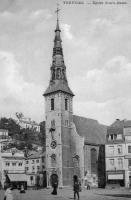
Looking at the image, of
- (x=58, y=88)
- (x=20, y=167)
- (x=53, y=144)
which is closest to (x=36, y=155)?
(x=20, y=167)

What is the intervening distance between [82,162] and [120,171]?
8842mm

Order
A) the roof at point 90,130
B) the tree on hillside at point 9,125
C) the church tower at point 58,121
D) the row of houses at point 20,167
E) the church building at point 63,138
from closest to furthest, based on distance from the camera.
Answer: the row of houses at point 20,167 → the church tower at point 58,121 → the church building at point 63,138 → the roof at point 90,130 → the tree on hillside at point 9,125

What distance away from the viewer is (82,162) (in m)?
73.6

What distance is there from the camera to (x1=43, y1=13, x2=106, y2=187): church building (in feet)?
238

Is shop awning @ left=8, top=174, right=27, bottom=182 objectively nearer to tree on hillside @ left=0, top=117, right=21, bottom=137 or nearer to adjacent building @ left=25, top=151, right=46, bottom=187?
adjacent building @ left=25, top=151, right=46, bottom=187

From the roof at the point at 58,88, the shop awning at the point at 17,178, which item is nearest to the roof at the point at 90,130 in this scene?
the roof at the point at 58,88

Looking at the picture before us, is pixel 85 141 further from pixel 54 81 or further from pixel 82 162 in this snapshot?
pixel 54 81

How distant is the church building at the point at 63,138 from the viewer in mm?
72562

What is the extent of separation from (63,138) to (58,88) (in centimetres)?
973

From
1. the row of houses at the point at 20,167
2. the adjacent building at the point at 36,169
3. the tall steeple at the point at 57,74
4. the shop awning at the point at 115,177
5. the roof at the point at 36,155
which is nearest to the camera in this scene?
the shop awning at the point at 115,177

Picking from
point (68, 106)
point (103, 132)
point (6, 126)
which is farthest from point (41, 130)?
point (68, 106)

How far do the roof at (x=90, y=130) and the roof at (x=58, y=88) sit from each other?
6.61m

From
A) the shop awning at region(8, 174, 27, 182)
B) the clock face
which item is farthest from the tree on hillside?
the shop awning at region(8, 174, 27, 182)

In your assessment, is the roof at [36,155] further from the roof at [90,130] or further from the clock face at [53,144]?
the clock face at [53,144]
